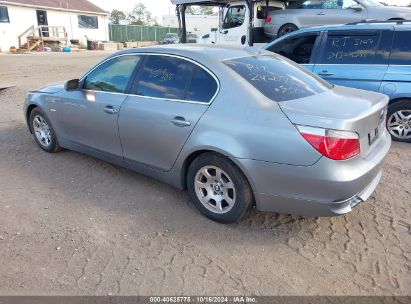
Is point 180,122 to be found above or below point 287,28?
below

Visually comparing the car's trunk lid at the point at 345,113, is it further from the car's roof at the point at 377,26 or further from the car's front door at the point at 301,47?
the car's front door at the point at 301,47

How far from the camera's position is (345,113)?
2.94 m

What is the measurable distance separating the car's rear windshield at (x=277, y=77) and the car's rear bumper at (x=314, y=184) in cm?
66

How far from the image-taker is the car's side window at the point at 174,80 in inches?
135

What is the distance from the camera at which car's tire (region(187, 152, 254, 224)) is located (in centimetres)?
319

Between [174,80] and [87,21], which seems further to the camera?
[87,21]

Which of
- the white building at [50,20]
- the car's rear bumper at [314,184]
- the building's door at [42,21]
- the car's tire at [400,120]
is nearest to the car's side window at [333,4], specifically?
the car's tire at [400,120]

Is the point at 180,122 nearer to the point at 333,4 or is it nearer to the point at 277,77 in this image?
the point at 277,77

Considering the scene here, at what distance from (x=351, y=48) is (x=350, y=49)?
0.07 ft

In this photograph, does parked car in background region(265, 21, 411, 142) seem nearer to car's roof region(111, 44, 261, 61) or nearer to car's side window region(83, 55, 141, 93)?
car's roof region(111, 44, 261, 61)

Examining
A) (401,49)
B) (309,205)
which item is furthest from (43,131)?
(401,49)

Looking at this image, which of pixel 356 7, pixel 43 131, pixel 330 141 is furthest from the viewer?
pixel 356 7

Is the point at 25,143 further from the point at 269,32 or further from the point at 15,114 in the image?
the point at 269,32

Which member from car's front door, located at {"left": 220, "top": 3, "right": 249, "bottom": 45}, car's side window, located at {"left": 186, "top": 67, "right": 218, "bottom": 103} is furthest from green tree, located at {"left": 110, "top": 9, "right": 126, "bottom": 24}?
car's side window, located at {"left": 186, "top": 67, "right": 218, "bottom": 103}
